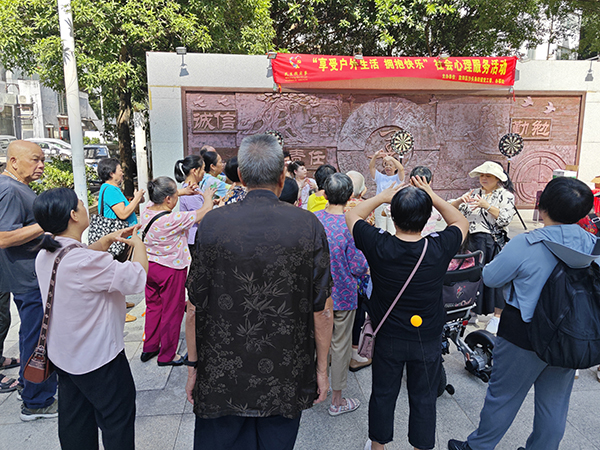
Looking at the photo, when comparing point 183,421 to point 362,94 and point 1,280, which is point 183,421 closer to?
point 1,280

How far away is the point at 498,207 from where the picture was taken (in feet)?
12.4

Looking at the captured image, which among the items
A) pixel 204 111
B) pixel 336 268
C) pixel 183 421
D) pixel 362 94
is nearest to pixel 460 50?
pixel 362 94

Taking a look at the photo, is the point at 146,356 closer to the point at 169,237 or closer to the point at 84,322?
the point at 169,237

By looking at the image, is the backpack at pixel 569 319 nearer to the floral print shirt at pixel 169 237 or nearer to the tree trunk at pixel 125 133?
the floral print shirt at pixel 169 237

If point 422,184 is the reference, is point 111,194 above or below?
below

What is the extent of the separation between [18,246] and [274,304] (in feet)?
6.94

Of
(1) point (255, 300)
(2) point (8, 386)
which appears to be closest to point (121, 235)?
(1) point (255, 300)

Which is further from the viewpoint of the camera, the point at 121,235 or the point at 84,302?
the point at 121,235

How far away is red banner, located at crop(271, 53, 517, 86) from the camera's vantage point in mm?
7355

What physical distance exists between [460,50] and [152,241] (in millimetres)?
13918

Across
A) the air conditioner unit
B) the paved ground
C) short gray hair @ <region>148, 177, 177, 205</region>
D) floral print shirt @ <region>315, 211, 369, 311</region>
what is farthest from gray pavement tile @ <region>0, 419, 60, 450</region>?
the air conditioner unit

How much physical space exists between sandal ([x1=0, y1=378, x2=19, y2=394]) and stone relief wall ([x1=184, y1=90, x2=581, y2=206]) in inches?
206

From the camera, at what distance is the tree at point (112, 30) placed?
732 cm

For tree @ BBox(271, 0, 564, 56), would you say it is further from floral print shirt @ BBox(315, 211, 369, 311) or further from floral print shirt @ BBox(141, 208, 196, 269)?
floral print shirt @ BBox(315, 211, 369, 311)
